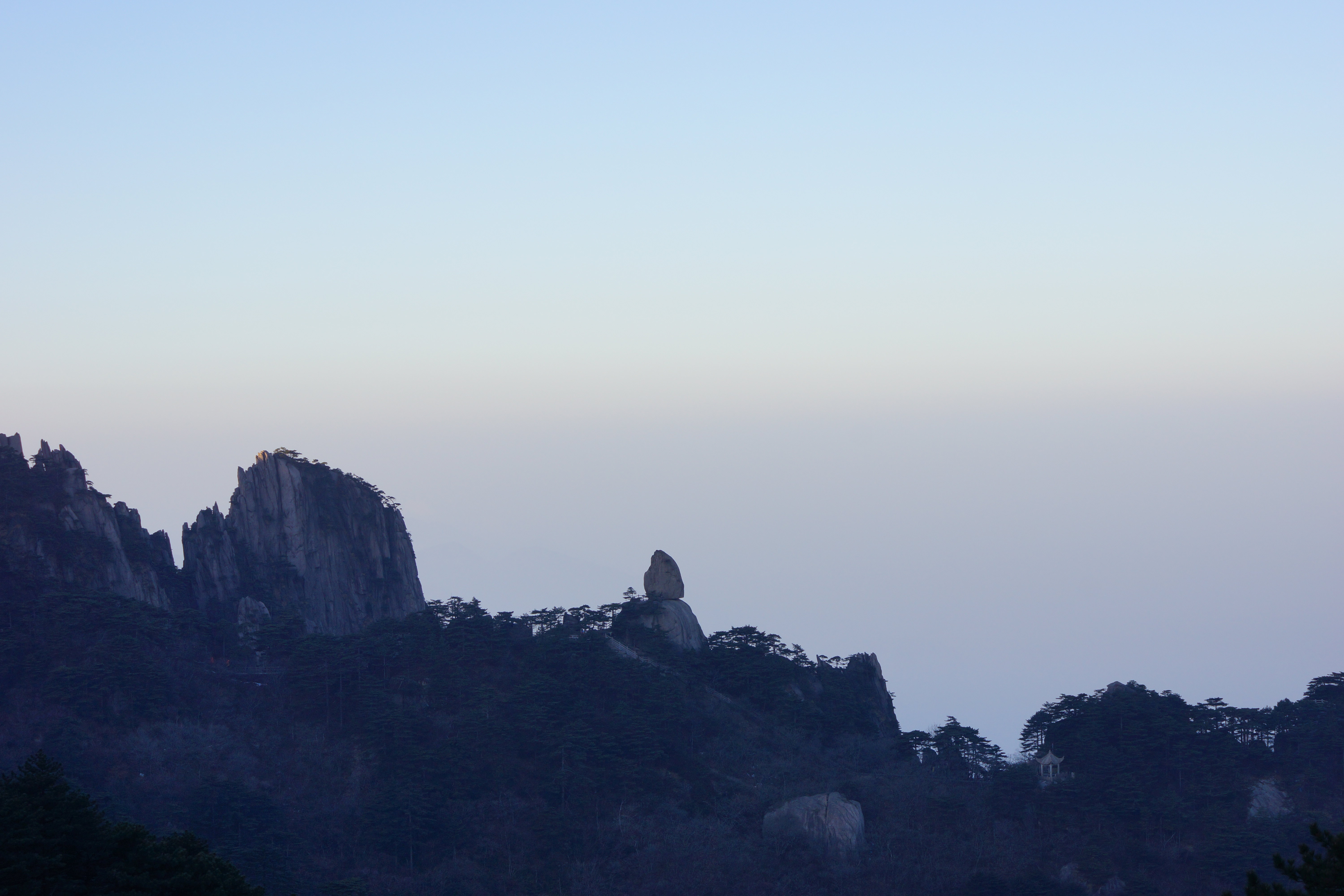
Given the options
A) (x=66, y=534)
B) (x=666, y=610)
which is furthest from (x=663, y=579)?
(x=66, y=534)

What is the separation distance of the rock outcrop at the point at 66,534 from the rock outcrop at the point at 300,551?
4.88 meters

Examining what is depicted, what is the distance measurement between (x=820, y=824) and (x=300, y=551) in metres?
47.9

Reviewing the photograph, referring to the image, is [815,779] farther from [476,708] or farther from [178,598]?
[178,598]

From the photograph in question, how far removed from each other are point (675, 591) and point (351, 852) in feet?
115

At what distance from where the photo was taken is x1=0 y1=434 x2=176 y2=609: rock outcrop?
8056cm

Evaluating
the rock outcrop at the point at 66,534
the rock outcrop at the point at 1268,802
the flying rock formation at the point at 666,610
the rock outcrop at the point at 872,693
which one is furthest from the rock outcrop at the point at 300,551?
the rock outcrop at the point at 1268,802

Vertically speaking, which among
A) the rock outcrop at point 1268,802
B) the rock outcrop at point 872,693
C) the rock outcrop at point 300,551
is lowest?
the rock outcrop at point 1268,802

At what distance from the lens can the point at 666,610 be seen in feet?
300

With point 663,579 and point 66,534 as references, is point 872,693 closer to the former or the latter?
point 663,579

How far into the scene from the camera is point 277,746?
245ft

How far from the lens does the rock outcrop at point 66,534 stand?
8056 centimetres

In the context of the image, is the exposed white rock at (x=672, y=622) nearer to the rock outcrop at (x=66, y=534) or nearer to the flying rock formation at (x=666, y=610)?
the flying rock formation at (x=666, y=610)

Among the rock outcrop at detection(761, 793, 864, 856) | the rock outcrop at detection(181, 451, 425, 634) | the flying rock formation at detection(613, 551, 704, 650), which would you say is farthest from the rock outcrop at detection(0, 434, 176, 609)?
the rock outcrop at detection(761, 793, 864, 856)

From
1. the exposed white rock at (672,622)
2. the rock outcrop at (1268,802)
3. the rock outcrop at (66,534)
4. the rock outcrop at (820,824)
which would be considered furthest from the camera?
the exposed white rock at (672,622)
